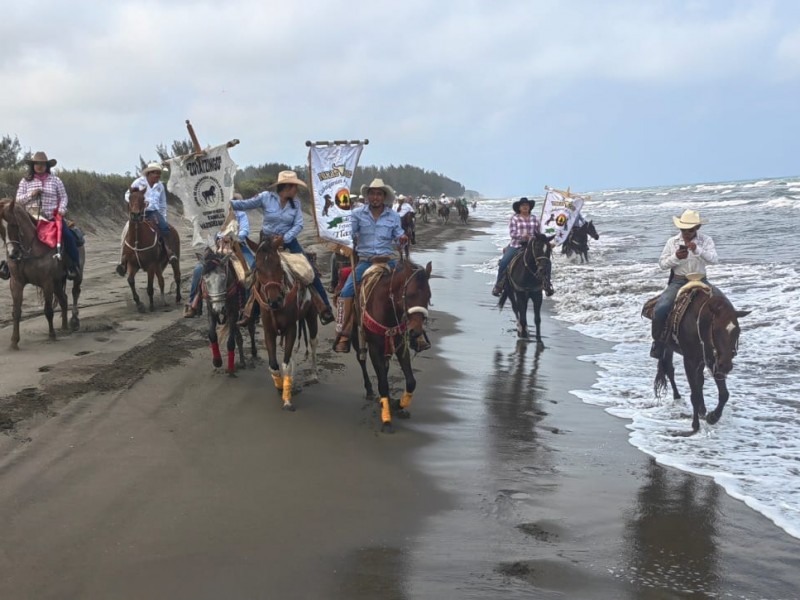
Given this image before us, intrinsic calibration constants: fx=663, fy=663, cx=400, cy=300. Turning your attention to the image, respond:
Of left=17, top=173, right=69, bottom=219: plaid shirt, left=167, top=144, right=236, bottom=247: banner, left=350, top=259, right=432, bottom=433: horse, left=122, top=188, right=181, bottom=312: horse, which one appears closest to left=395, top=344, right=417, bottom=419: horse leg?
left=350, top=259, right=432, bottom=433: horse

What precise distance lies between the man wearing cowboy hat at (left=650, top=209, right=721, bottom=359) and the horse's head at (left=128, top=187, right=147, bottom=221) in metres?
8.28

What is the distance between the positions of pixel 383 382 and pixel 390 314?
674mm

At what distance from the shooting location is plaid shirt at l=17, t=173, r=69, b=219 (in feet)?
30.2

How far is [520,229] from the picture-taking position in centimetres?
1205

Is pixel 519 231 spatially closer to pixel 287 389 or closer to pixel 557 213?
pixel 557 213

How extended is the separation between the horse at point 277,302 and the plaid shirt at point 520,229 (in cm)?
554

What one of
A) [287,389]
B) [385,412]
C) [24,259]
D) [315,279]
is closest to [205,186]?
[315,279]

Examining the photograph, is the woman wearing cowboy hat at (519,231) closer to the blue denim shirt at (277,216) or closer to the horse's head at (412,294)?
the blue denim shirt at (277,216)

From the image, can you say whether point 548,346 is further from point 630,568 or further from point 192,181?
point 630,568

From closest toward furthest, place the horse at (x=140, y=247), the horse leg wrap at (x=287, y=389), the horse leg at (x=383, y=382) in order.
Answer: the horse leg at (x=383, y=382) → the horse leg wrap at (x=287, y=389) → the horse at (x=140, y=247)

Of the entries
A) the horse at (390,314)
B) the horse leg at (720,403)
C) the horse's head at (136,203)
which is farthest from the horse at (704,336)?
the horse's head at (136,203)

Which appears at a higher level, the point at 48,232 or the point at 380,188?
the point at 380,188

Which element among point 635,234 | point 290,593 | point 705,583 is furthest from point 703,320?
point 635,234

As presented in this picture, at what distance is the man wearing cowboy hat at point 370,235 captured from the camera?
7.15 meters
